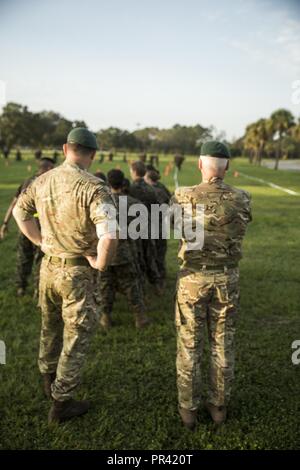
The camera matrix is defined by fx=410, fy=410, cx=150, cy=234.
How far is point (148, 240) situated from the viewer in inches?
271

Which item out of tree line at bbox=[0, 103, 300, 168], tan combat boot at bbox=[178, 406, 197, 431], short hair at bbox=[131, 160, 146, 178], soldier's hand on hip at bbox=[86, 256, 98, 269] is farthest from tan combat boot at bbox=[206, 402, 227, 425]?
tree line at bbox=[0, 103, 300, 168]

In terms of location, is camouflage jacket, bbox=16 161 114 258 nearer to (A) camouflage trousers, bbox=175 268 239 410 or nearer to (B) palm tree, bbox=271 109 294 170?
(A) camouflage trousers, bbox=175 268 239 410

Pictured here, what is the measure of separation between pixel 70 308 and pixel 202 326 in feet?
3.73

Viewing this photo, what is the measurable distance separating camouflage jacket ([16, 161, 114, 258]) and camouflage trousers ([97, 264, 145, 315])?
2139mm

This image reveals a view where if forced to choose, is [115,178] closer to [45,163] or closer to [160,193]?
[45,163]

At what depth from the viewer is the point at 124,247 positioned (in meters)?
5.55

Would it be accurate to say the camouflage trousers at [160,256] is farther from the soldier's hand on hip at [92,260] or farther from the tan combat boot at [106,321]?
the soldier's hand on hip at [92,260]

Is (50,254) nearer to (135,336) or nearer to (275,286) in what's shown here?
(135,336)

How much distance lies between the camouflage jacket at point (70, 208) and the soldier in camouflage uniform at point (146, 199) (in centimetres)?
303

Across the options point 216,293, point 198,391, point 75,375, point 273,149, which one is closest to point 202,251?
point 216,293

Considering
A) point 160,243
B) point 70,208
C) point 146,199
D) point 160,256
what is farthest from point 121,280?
point 70,208

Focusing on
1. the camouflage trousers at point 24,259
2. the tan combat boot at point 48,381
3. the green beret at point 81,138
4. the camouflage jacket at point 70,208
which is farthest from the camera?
the camouflage trousers at point 24,259

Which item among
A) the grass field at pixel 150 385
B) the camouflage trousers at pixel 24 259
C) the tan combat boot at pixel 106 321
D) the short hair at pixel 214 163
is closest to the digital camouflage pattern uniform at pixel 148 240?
the grass field at pixel 150 385

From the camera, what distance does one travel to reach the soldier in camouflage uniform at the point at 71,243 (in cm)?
322
